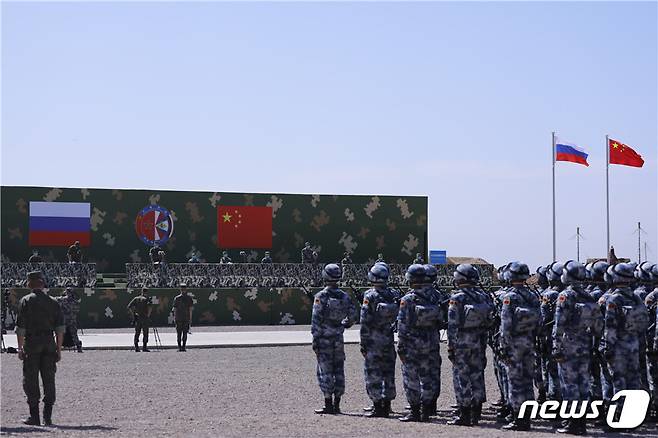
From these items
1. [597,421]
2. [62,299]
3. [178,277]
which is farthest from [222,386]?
[178,277]

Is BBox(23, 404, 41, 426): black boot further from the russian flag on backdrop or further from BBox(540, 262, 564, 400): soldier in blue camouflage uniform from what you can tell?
the russian flag on backdrop

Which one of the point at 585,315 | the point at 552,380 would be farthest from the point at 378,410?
the point at 585,315

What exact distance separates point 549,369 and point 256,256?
30.5 metres

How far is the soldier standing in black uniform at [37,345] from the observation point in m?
14.3

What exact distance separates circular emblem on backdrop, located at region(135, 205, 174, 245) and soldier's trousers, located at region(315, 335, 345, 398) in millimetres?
29065

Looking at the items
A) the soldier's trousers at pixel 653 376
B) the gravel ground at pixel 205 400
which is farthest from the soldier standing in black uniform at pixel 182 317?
the soldier's trousers at pixel 653 376

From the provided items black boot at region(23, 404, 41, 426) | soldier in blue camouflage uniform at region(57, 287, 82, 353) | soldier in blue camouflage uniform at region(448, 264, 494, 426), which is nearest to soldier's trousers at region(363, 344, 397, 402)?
soldier in blue camouflage uniform at region(448, 264, 494, 426)

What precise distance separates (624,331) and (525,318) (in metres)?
1.34

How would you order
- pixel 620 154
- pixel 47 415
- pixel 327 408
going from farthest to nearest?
pixel 620 154 → pixel 327 408 → pixel 47 415

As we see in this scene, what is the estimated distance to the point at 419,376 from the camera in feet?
49.7

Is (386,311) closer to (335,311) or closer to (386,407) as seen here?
(335,311)

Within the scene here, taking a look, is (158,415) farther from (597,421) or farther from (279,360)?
(279,360)

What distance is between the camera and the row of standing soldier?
1401 cm

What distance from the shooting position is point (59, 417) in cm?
1519
